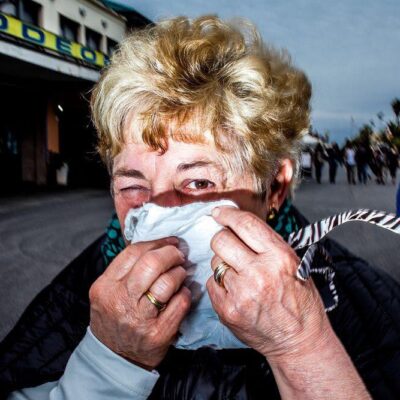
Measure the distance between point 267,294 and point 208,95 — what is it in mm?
802

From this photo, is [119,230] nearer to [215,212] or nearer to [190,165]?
[190,165]

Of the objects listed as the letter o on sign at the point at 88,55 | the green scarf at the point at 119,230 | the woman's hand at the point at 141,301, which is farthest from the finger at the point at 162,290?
the letter o on sign at the point at 88,55

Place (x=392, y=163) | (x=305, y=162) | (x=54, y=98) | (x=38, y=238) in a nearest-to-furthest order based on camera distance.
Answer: (x=38, y=238) < (x=305, y=162) < (x=54, y=98) < (x=392, y=163)

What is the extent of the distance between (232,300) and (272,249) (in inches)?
5.6

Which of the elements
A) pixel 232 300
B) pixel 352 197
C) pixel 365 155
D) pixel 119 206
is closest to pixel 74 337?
pixel 119 206

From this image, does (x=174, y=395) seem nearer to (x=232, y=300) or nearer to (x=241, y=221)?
(x=232, y=300)

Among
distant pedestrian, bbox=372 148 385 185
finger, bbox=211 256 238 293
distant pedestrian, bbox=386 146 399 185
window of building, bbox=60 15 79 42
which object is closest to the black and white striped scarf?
finger, bbox=211 256 238 293

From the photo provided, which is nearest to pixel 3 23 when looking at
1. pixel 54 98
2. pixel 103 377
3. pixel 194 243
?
pixel 54 98

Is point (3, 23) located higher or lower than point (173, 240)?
higher

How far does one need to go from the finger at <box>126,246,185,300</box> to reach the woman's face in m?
0.50

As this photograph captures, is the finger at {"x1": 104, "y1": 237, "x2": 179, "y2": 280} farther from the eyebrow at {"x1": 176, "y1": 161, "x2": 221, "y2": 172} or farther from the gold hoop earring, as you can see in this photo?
the gold hoop earring

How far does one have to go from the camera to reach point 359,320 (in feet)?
4.93

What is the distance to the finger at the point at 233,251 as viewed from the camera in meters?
0.95

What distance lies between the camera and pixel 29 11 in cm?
1566
